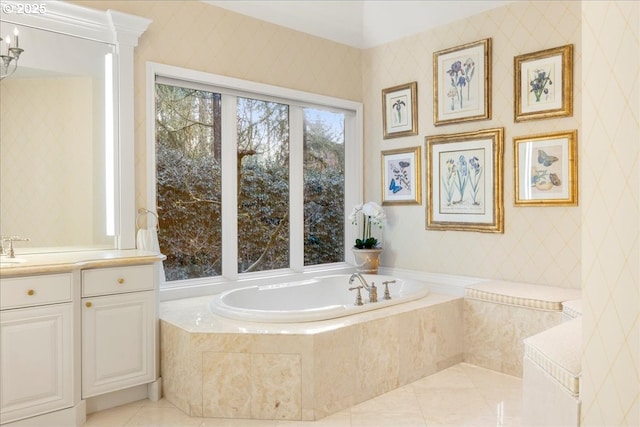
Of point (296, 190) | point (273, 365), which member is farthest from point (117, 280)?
point (296, 190)

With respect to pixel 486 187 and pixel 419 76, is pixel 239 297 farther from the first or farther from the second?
pixel 419 76

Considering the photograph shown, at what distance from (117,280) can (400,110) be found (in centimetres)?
275

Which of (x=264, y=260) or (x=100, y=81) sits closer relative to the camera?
(x=100, y=81)

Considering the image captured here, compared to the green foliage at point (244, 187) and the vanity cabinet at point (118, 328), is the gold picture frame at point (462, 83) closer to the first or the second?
the green foliage at point (244, 187)

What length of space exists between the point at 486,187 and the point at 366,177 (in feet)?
4.03

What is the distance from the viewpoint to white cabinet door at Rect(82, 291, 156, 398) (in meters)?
2.53

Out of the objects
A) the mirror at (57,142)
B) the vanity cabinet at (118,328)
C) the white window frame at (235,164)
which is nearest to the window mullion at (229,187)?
the white window frame at (235,164)

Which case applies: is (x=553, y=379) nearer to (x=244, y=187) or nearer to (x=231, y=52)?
(x=244, y=187)

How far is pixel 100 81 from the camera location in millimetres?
3074

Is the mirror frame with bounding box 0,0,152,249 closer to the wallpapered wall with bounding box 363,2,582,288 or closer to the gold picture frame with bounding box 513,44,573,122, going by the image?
A: the wallpapered wall with bounding box 363,2,582,288

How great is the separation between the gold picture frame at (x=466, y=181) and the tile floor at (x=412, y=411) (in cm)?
124

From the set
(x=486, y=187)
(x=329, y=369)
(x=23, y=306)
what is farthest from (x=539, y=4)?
(x=23, y=306)

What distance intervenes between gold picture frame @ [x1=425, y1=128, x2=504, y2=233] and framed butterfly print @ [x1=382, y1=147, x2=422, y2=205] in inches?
5.1

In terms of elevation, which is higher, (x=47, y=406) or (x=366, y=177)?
(x=366, y=177)
